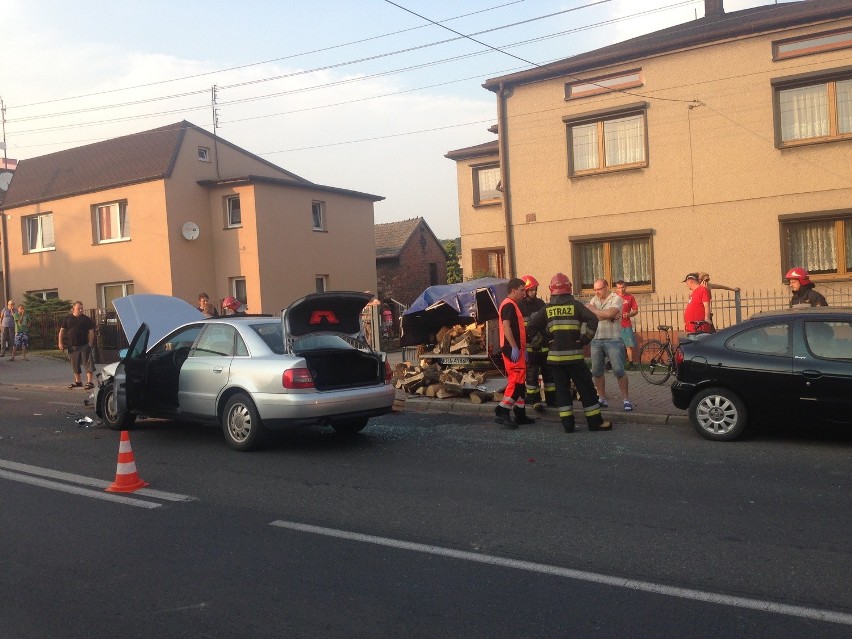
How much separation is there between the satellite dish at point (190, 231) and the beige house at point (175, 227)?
1.3 inches

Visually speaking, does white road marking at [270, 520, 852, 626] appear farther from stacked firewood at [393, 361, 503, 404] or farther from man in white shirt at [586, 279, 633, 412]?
stacked firewood at [393, 361, 503, 404]

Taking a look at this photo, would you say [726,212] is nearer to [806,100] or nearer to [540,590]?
[806,100]

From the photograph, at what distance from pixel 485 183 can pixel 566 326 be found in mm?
14226

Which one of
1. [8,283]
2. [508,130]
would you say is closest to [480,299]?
[508,130]

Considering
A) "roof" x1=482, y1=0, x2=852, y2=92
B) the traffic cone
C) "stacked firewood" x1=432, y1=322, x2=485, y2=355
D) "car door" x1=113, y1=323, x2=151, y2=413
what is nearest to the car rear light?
the traffic cone

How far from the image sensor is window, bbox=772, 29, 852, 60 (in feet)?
50.4

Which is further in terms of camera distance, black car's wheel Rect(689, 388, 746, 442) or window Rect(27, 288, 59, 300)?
window Rect(27, 288, 59, 300)

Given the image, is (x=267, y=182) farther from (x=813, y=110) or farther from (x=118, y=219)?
(x=813, y=110)

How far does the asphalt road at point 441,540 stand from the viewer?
434cm

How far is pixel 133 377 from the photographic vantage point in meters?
10.2

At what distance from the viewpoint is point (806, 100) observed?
52.2 ft

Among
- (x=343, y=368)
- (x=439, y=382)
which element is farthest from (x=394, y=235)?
(x=343, y=368)

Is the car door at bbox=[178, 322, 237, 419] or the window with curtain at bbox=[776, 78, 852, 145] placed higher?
the window with curtain at bbox=[776, 78, 852, 145]

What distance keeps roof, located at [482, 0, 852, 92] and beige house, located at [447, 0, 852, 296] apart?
0.04m
